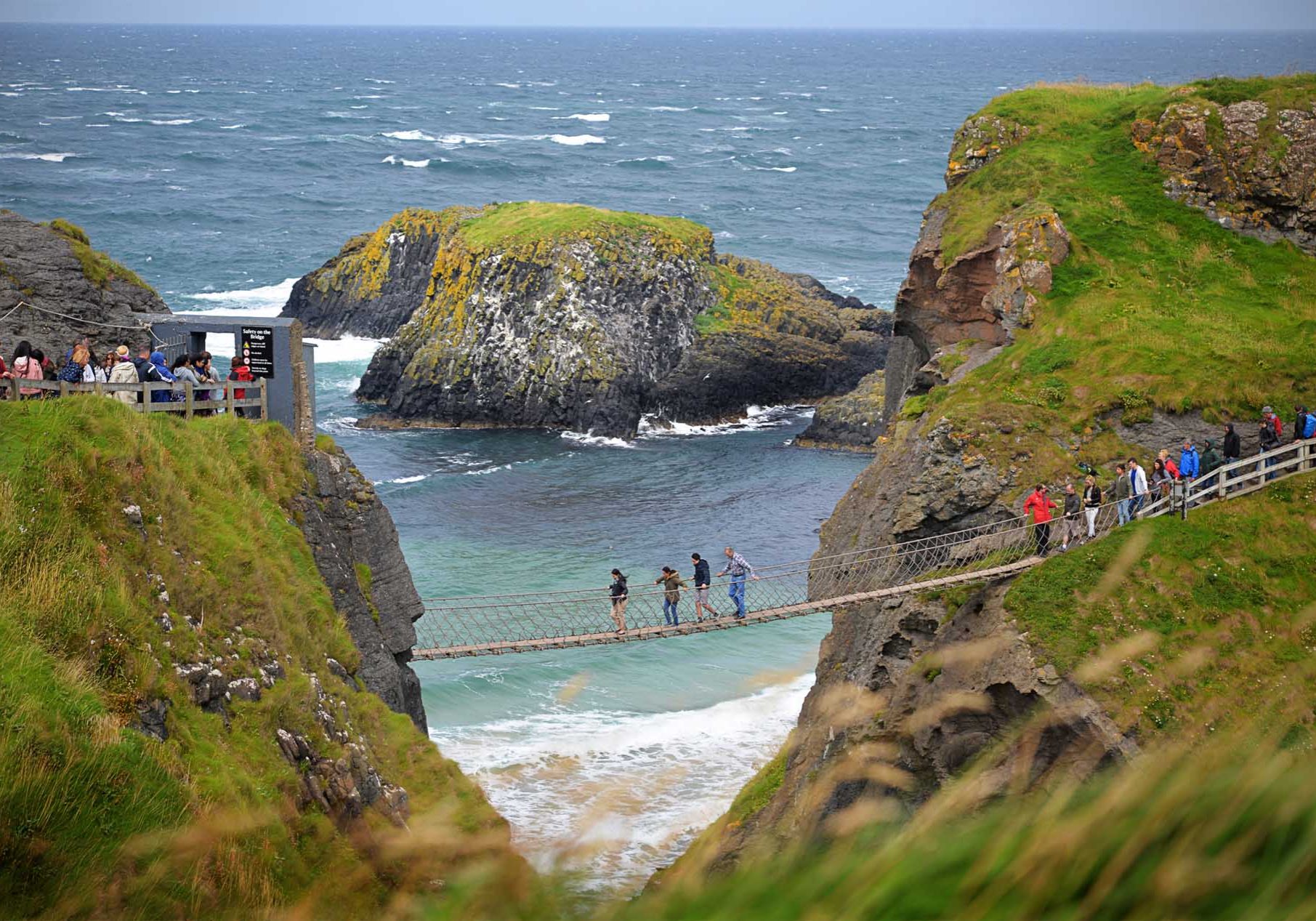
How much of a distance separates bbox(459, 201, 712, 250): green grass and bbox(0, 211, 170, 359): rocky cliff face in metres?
32.2

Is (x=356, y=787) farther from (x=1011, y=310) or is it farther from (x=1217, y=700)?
(x=1011, y=310)

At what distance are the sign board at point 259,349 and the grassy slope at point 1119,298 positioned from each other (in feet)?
38.6

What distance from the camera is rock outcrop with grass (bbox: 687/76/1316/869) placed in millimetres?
18125

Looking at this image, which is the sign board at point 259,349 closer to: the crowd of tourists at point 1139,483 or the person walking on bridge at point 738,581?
the person walking on bridge at point 738,581

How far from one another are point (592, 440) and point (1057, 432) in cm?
2806

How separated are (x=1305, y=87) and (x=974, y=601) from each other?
19.5m

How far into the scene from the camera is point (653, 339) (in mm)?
53188

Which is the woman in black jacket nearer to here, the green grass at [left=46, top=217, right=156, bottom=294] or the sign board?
the sign board

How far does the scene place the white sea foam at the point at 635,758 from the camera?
23.8 meters

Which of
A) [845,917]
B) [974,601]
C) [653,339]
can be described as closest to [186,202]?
[653,339]

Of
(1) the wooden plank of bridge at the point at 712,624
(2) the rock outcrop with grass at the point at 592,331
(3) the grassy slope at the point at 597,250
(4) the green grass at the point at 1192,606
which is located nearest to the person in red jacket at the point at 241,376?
(1) the wooden plank of bridge at the point at 712,624

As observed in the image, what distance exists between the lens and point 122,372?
1884 cm

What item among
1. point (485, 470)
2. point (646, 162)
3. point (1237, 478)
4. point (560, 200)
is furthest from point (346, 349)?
point (646, 162)

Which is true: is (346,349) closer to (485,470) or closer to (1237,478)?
(485,470)
